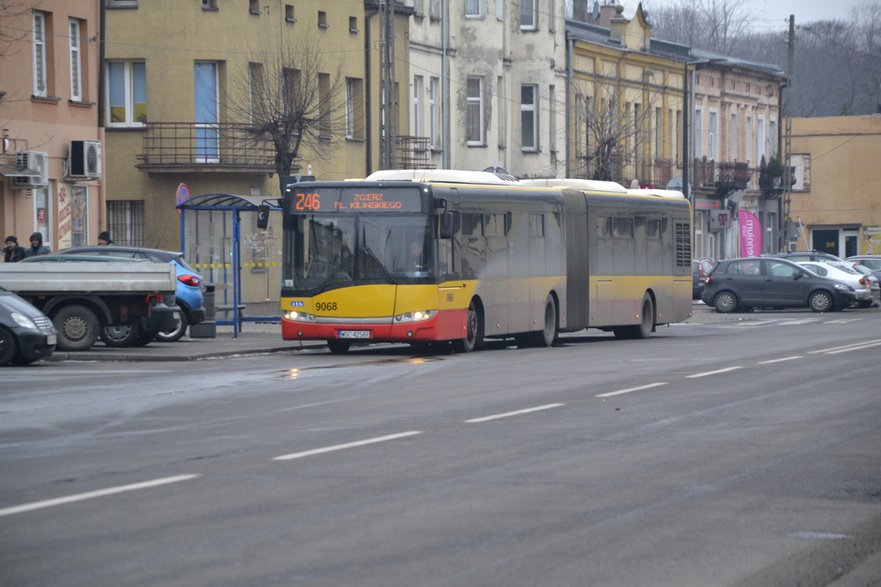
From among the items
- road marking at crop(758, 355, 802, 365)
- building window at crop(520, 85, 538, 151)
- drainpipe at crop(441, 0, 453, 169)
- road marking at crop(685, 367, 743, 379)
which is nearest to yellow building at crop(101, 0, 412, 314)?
drainpipe at crop(441, 0, 453, 169)

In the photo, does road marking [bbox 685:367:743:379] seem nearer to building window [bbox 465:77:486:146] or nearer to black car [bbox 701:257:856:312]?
black car [bbox 701:257:856:312]

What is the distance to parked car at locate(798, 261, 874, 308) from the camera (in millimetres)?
50909

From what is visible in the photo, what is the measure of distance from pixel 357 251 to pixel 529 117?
3356 centimetres

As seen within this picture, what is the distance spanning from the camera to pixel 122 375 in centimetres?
2231

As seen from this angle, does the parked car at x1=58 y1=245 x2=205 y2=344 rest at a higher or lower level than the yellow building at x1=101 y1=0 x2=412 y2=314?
lower

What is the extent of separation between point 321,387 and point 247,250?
1621 cm

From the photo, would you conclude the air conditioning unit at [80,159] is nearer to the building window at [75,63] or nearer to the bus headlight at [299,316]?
the building window at [75,63]

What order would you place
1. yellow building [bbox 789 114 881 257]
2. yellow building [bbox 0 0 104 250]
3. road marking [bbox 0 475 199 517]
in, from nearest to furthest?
1. road marking [bbox 0 475 199 517]
2. yellow building [bbox 0 0 104 250]
3. yellow building [bbox 789 114 881 257]

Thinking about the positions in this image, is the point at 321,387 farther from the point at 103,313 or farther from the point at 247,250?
the point at 247,250

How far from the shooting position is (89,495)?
Result: 10.6m

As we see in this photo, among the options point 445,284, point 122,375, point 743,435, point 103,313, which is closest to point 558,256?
point 445,284

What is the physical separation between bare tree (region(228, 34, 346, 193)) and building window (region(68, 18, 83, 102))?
519cm

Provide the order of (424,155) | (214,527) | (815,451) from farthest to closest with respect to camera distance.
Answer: (424,155), (815,451), (214,527)

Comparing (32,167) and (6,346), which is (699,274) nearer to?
(32,167)
